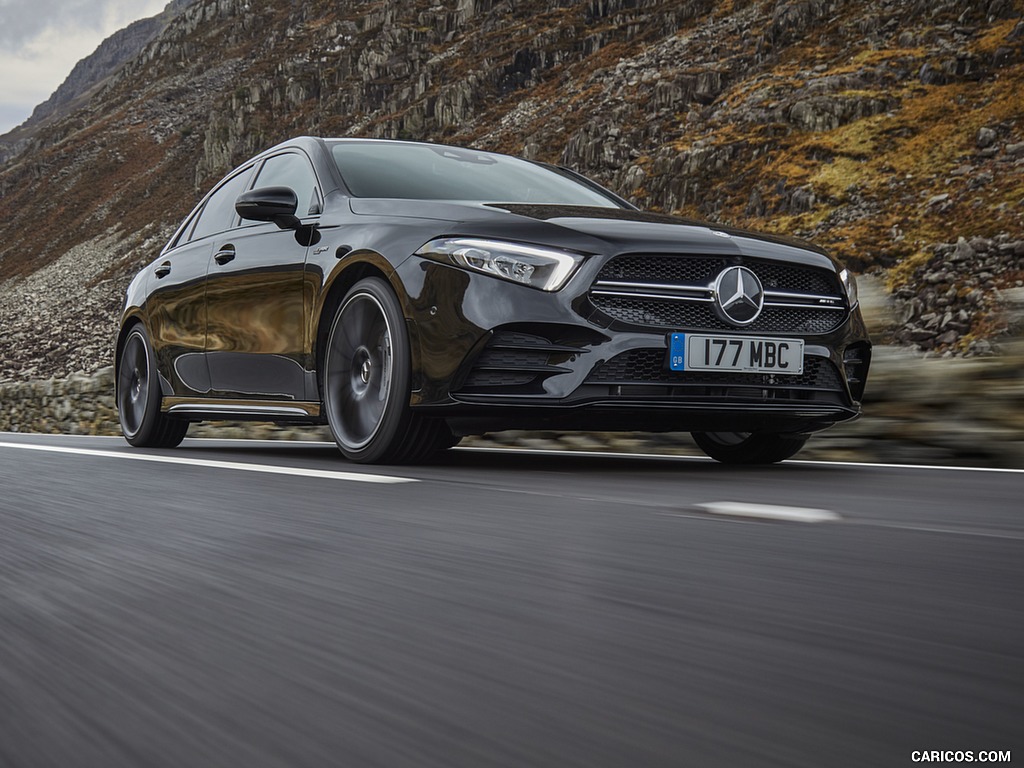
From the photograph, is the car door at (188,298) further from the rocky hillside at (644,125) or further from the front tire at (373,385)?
the rocky hillside at (644,125)

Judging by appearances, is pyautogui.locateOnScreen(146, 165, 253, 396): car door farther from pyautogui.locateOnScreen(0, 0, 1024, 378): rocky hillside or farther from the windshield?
pyautogui.locateOnScreen(0, 0, 1024, 378): rocky hillside

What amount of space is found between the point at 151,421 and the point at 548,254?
367 cm

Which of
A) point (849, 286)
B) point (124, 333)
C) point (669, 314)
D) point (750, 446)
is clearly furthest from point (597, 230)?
point (124, 333)

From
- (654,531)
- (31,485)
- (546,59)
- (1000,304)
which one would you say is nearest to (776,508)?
(654,531)

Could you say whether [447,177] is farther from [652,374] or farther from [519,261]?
[652,374]

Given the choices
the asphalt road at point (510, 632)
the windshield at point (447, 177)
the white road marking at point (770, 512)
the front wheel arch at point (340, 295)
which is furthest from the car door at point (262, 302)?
A: the white road marking at point (770, 512)

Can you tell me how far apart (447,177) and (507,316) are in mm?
1548

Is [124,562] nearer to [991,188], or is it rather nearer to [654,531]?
[654,531]

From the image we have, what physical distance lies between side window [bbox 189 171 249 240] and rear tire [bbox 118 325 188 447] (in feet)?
2.57

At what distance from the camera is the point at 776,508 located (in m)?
3.23

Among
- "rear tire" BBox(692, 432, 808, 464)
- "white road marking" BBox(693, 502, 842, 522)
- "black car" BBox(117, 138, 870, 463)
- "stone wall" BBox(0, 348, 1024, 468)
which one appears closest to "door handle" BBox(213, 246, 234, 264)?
"black car" BBox(117, 138, 870, 463)

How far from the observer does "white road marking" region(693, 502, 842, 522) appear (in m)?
3.06

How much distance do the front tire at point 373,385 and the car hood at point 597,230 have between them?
0.41 metres

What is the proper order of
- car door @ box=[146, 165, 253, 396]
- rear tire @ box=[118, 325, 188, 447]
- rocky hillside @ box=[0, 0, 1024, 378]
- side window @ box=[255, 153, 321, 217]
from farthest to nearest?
1. rocky hillside @ box=[0, 0, 1024, 378]
2. rear tire @ box=[118, 325, 188, 447]
3. car door @ box=[146, 165, 253, 396]
4. side window @ box=[255, 153, 321, 217]
